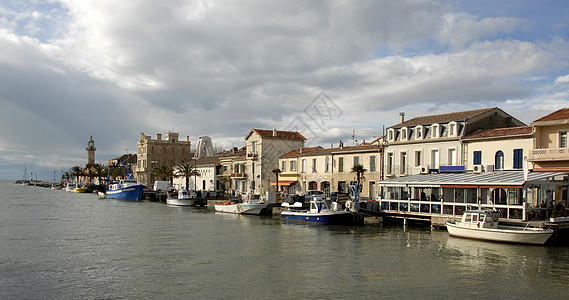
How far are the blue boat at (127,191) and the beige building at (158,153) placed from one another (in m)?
27.5

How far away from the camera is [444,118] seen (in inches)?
1784

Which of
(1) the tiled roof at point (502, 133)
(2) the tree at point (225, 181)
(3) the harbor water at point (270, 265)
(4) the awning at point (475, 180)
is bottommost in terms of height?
(3) the harbor water at point (270, 265)

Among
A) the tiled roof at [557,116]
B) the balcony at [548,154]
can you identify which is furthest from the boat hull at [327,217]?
the tiled roof at [557,116]

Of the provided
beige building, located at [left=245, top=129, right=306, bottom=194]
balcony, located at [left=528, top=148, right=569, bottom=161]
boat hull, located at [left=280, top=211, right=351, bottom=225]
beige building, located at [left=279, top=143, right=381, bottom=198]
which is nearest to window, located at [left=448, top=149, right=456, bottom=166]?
balcony, located at [left=528, top=148, right=569, bottom=161]

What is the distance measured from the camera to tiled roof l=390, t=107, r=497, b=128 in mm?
43406

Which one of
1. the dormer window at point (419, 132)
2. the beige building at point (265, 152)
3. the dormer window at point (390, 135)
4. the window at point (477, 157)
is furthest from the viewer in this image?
the beige building at point (265, 152)

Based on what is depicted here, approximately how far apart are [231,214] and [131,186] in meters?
39.0

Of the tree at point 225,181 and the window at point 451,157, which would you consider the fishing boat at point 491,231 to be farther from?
the tree at point 225,181

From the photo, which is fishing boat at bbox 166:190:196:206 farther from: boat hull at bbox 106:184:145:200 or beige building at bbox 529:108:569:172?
beige building at bbox 529:108:569:172

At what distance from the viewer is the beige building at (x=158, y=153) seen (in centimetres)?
11971

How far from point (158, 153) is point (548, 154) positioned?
101867mm

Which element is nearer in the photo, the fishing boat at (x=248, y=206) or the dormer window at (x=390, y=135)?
the dormer window at (x=390, y=135)

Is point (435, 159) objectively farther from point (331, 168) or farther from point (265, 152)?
point (265, 152)

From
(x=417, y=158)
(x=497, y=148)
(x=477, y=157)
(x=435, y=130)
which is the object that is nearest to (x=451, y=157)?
(x=477, y=157)
